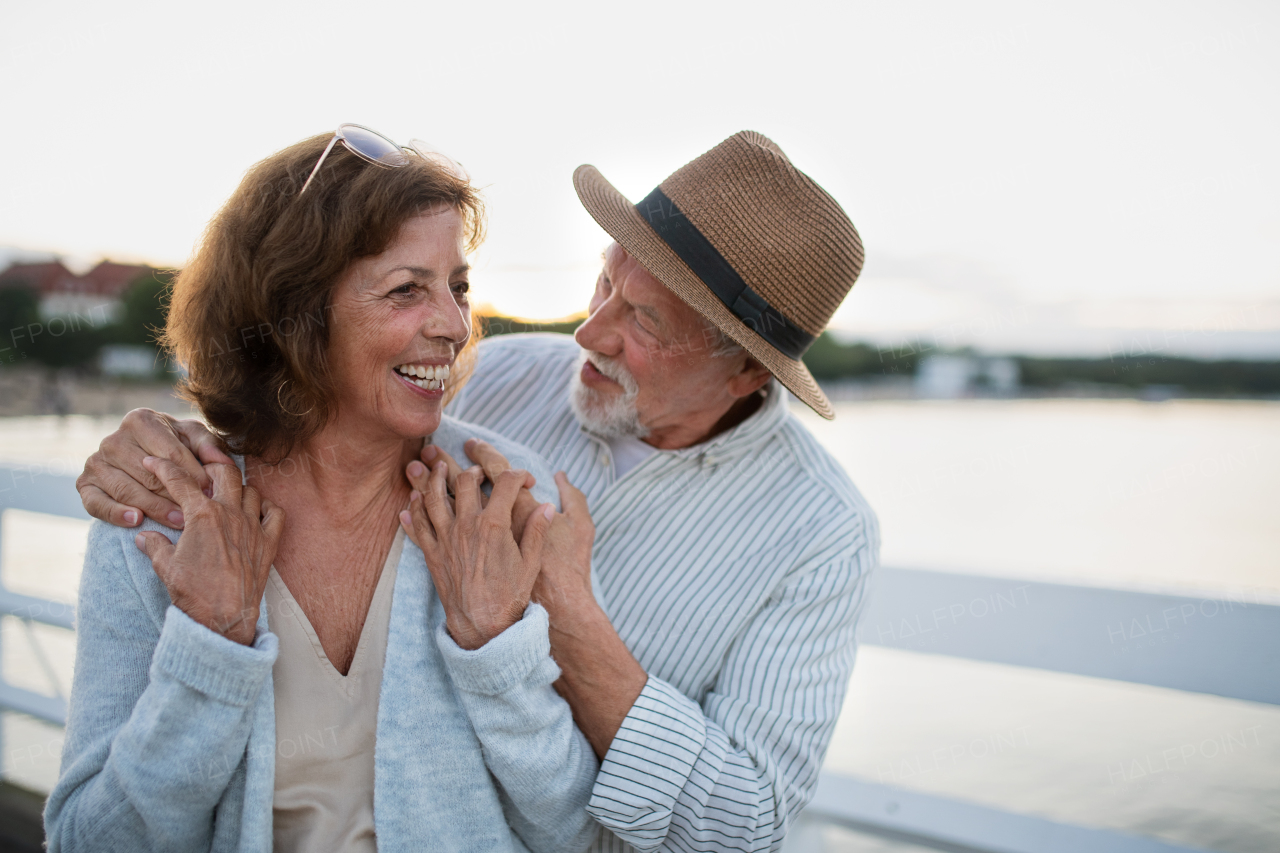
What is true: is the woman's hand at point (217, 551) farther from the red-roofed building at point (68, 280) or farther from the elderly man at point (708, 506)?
the red-roofed building at point (68, 280)

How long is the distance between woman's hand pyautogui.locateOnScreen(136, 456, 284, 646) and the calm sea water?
70.5 inches

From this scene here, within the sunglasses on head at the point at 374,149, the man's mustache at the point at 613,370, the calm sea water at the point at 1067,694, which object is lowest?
the calm sea water at the point at 1067,694

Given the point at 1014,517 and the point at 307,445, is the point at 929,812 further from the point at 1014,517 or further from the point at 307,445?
the point at 1014,517

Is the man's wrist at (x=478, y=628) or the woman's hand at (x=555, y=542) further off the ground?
the woman's hand at (x=555, y=542)

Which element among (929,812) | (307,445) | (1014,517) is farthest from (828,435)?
(307,445)

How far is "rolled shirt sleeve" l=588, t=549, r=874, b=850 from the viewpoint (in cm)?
156

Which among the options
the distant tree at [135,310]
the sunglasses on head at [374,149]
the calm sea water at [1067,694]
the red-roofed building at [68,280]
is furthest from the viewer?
the distant tree at [135,310]

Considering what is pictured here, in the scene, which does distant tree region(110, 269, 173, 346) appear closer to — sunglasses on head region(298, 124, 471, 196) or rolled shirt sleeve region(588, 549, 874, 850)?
sunglasses on head region(298, 124, 471, 196)

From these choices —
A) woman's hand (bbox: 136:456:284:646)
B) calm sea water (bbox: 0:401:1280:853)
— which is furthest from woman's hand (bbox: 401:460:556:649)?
calm sea water (bbox: 0:401:1280:853)

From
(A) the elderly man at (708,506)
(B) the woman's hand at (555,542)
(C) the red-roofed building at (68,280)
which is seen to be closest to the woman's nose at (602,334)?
(A) the elderly man at (708,506)

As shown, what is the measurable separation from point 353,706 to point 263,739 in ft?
0.55

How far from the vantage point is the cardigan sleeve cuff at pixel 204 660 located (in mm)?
1253

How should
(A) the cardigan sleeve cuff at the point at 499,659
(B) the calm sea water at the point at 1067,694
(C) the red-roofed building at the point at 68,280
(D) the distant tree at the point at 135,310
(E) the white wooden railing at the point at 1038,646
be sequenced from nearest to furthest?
(A) the cardigan sleeve cuff at the point at 499,659, (E) the white wooden railing at the point at 1038,646, (B) the calm sea water at the point at 1067,694, (C) the red-roofed building at the point at 68,280, (D) the distant tree at the point at 135,310

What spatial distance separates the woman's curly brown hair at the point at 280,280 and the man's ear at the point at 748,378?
2.88 ft
